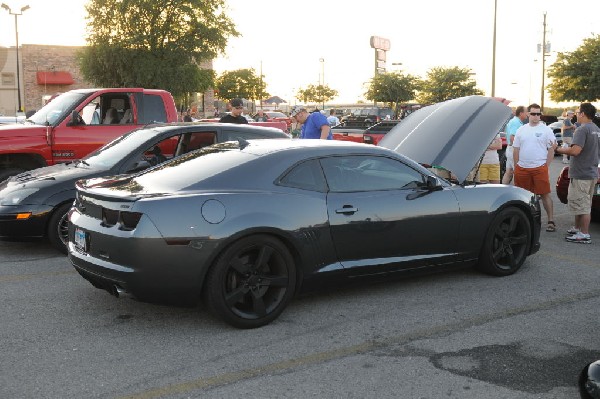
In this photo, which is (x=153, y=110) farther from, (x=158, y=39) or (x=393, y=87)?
(x=393, y=87)

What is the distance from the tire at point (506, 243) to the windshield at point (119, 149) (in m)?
3.79

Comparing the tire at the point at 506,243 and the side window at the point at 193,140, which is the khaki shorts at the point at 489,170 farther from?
the side window at the point at 193,140

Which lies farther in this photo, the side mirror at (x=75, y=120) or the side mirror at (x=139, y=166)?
the side mirror at (x=75, y=120)

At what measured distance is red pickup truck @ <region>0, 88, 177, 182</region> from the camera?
905cm

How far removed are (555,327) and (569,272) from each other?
1989 millimetres

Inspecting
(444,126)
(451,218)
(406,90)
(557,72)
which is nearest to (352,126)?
(444,126)

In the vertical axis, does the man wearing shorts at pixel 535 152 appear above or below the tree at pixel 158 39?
below

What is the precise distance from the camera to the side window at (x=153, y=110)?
1002 centimetres

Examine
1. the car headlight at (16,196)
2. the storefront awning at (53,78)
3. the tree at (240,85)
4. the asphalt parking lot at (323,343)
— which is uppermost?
the tree at (240,85)

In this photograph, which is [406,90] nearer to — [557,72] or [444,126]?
[557,72]

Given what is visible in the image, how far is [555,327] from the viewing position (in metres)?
4.88

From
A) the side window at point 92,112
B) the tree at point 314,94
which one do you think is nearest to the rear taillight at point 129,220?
the side window at point 92,112

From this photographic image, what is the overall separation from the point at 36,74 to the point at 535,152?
191ft

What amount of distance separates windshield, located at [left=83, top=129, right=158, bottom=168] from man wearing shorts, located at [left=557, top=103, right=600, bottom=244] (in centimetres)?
506
